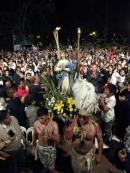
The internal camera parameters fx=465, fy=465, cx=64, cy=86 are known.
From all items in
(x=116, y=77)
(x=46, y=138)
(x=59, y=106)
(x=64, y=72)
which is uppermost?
(x=64, y=72)

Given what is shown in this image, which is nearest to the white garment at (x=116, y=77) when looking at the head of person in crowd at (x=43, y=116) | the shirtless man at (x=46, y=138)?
the head of person in crowd at (x=43, y=116)

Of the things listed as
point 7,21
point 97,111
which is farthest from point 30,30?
point 97,111

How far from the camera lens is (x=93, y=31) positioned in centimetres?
5397

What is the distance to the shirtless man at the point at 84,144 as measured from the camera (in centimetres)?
823

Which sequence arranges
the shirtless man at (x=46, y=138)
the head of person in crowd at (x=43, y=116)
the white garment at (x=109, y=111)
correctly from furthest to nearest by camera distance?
the white garment at (x=109, y=111) → the head of person in crowd at (x=43, y=116) → the shirtless man at (x=46, y=138)

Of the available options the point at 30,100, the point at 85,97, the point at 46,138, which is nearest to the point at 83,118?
the point at 46,138

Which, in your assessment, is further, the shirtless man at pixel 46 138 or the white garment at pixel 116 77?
the white garment at pixel 116 77

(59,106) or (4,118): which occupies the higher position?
(4,118)

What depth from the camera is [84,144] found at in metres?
8.23

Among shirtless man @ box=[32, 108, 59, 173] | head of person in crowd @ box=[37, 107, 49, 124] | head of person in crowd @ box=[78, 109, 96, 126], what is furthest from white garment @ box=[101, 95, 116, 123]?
head of person in crowd @ box=[78, 109, 96, 126]

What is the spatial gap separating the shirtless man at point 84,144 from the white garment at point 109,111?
2289 millimetres

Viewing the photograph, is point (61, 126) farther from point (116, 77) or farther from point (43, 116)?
point (116, 77)

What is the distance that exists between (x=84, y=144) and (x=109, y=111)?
2.65m

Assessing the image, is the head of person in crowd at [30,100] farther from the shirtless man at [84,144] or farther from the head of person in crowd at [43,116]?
the shirtless man at [84,144]
